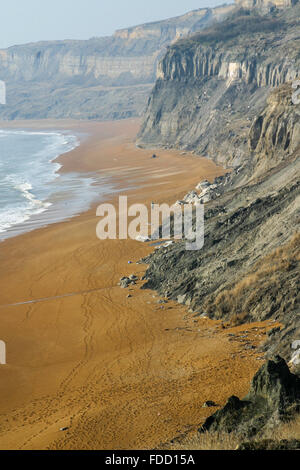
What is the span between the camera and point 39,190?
2168 inches

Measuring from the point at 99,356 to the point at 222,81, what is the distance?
239 ft

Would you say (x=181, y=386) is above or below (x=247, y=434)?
below

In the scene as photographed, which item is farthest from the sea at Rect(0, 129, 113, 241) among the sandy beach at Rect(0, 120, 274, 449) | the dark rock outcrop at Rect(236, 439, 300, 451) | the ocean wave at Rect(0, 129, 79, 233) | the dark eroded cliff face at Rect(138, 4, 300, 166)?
the dark rock outcrop at Rect(236, 439, 300, 451)

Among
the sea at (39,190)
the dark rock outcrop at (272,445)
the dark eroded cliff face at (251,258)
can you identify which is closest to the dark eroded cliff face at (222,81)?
the sea at (39,190)

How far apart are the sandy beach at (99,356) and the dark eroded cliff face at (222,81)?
30.6 meters

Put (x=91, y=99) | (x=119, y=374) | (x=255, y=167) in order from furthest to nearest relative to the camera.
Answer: (x=91, y=99) → (x=255, y=167) → (x=119, y=374)

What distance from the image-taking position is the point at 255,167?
3859cm

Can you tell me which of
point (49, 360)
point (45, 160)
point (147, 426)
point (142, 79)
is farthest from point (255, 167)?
point (142, 79)

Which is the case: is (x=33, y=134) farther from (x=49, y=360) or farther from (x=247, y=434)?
(x=247, y=434)

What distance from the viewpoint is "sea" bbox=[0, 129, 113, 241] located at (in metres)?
42.6

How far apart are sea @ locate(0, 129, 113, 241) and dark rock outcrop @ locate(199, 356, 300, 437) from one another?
2791 centimetres

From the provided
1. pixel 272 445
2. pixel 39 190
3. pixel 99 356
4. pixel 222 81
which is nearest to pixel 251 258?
pixel 99 356

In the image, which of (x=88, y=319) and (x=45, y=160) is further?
(x=45, y=160)
